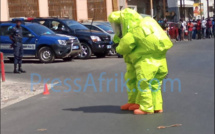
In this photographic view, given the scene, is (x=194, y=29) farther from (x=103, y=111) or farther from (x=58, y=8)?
(x=103, y=111)

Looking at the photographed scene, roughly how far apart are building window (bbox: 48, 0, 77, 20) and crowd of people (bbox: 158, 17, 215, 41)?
6.89 metres

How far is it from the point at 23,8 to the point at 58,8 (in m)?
→ 2.58

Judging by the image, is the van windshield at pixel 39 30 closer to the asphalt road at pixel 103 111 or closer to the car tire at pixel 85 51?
the car tire at pixel 85 51

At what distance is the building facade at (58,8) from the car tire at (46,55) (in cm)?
1206

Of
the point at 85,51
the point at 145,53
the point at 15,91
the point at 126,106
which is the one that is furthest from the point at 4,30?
the point at 145,53

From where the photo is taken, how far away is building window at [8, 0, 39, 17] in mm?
30422


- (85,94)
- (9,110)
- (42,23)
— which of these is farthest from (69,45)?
(9,110)

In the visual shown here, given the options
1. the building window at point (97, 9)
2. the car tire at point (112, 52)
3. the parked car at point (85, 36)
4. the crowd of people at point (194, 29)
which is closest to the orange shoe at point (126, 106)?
the parked car at point (85, 36)

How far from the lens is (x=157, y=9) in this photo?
50375 millimetres

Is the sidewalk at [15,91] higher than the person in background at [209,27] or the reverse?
the reverse

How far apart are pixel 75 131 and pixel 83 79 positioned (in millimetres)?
6025

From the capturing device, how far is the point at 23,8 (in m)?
31.1

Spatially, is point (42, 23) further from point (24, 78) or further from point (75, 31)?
point (24, 78)

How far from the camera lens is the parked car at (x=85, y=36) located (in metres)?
19.6
